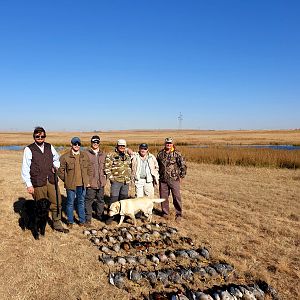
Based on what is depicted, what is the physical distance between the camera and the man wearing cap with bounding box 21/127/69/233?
21.4 ft

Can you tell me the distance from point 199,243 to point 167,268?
1638 mm

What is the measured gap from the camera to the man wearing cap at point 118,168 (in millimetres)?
8188

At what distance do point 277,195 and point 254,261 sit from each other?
6795 millimetres

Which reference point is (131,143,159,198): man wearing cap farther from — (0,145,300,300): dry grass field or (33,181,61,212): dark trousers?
(33,181,61,212): dark trousers

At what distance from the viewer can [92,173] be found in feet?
26.2

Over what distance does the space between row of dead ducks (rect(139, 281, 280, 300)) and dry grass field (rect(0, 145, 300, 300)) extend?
27cm

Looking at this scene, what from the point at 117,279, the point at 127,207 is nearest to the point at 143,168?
the point at 127,207

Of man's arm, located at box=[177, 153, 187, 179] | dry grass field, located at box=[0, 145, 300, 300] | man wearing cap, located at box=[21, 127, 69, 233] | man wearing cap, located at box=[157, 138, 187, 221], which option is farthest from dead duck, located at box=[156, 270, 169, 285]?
man's arm, located at box=[177, 153, 187, 179]

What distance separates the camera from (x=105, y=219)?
873 cm

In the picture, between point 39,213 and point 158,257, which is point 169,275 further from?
point 39,213

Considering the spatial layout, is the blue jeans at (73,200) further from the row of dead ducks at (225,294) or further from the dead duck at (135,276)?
the row of dead ducks at (225,294)

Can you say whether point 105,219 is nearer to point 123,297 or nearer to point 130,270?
point 130,270

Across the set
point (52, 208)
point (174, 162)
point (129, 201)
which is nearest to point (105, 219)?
point (129, 201)

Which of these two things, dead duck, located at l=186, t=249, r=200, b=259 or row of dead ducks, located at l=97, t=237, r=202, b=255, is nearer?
Result: dead duck, located at l=186, t=249, r=200, b=259
